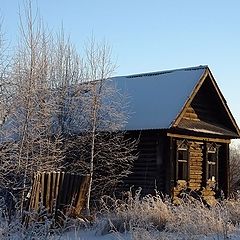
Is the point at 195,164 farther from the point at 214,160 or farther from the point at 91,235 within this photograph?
the point at 91,235

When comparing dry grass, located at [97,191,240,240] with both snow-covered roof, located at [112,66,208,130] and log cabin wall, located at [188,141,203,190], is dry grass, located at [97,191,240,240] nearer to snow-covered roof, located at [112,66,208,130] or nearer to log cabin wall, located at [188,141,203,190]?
snow-covered roof, located at [112,66,208,130]

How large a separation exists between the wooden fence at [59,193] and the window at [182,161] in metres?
8.00

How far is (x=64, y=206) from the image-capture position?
41.5 ft

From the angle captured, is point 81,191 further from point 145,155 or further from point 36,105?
point 145,155

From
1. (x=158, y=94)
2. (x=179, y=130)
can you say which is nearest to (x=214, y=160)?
(x=179, y=130)

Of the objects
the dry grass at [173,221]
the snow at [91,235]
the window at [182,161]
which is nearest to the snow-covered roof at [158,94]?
the window at [182,161]

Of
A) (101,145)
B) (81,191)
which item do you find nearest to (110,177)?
(101,145)

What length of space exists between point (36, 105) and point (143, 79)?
7.82m

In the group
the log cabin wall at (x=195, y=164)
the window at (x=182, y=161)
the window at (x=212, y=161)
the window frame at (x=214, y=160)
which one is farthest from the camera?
the window at (x=212, y=161)

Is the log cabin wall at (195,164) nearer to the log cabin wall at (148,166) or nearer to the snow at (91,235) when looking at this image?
the log cabin wall at (148,166)

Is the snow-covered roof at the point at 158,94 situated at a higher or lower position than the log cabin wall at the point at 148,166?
higher

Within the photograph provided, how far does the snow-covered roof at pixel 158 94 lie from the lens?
19000mm

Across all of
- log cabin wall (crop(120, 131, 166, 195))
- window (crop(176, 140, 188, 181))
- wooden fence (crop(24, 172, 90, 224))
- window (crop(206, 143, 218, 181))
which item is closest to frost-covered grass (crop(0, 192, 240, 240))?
wooden fence (crop(24, 172, 90, 224))

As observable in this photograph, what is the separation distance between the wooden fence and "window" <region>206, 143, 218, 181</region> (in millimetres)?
10160
